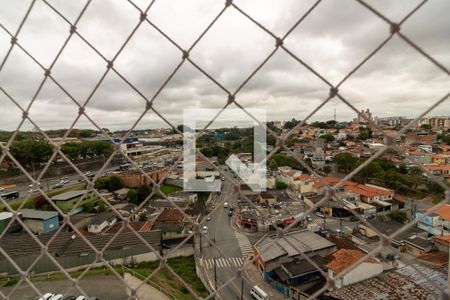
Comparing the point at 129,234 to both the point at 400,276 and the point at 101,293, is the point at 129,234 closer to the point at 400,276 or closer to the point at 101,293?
the point at 101,293

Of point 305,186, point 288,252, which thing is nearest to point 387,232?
point 288,252

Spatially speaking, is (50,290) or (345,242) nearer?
(50,290)

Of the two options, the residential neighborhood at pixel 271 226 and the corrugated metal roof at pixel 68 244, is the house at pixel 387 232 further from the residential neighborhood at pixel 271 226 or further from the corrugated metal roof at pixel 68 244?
the corrugated metal roof at pixel 68 244

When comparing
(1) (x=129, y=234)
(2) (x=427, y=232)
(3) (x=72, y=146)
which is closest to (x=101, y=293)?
(1) (x=129, y=234)

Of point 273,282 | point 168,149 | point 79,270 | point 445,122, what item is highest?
point 445,122

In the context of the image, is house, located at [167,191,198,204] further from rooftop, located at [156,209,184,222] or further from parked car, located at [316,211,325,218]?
parked car, located at [316,211,325,218]

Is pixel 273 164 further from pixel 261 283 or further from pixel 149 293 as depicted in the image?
pixel 149 293

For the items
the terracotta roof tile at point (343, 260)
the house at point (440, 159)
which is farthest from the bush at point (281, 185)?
the house at point (440, 159)

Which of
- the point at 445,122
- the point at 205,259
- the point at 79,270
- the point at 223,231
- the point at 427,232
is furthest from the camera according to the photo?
the point at 445,122
